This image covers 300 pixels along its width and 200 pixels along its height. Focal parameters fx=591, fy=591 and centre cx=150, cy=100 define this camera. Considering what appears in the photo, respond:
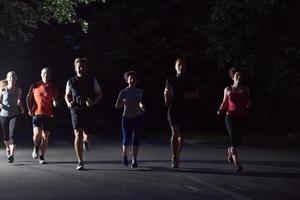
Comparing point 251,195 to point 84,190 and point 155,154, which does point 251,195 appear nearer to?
point 84,190

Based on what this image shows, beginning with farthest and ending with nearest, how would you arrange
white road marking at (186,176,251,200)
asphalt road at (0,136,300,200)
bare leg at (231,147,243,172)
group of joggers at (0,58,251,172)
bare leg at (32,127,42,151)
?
bare leg at (32,127,42,151)
group of joggers at (0,58,251,172)
bare leg at (231,147,243,172)
asphalt road at (0,136,300,200)
white road marking at (186,176,251,200)

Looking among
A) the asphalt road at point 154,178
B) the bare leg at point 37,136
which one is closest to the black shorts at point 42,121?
the bare leg at point 37,136

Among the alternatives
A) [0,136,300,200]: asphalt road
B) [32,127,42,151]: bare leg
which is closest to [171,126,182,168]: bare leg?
[0,136,300,200]: asphalt road

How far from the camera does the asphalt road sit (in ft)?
28.1

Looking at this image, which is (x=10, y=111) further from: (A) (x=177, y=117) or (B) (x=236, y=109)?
(B) (x=236, y=109)

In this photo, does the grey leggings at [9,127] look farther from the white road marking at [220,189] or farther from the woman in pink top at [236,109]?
the woman in pink top at [236,109]

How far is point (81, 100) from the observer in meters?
11.2

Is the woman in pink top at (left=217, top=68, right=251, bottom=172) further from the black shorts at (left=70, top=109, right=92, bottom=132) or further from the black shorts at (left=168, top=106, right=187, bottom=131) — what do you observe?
the black shorts at (left=70, top=109, right=92, bottom=132)

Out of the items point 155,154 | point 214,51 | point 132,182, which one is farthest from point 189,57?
point 132,182

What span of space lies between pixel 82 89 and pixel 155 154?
4.04 m

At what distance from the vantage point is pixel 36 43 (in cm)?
4603

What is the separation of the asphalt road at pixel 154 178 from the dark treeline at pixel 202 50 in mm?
9245

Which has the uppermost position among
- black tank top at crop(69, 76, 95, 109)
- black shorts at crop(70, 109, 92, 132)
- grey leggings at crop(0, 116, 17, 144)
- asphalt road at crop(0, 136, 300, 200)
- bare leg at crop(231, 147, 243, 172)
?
black tank top at crop(69, 76, 95, 109)

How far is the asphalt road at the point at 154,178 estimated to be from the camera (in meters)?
8.56
